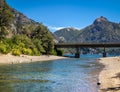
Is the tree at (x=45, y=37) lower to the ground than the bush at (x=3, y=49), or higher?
higher

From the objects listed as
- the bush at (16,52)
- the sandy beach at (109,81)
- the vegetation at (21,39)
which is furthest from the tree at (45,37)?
the sandy beach at (109,81)

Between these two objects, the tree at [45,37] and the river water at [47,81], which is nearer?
the river water at [47,81]

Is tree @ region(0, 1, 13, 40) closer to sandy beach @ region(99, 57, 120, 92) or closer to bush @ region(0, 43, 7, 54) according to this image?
bush @ region(0, 43, 7, 54)

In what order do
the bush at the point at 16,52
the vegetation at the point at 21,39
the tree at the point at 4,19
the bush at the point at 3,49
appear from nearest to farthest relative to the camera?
the bush at the point at 3,49
the tree at the point at 4,19
the vegetation at the point at 21,39
the bush at the point at 16,52

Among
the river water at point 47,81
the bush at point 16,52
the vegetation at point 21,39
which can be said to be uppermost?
the vegetation at point 21,39

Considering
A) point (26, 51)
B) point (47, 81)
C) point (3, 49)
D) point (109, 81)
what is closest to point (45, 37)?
point (26, 51)

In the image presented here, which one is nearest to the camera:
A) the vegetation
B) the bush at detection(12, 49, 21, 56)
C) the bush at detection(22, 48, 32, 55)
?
the vegetation

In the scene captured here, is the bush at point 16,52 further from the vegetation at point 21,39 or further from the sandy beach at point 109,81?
the sandy beach at point 109,81

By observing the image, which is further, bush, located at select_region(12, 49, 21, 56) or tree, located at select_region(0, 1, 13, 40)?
bush, located at select_region(12, 49, 21, 56)

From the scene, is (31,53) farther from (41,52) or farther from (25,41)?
(41,52)

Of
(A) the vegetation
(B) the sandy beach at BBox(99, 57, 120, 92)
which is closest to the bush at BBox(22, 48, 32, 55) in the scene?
(A) the vegetation

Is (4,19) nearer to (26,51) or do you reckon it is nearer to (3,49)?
(3,49)

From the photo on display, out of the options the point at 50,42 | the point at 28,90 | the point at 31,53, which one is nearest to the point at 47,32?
the point at 50,42

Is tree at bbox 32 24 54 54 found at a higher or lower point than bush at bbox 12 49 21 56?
higher
